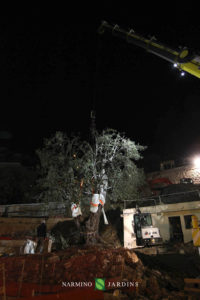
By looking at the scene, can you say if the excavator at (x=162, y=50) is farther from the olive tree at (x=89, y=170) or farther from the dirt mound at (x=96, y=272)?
the dirt mound at (x=96, y=272)

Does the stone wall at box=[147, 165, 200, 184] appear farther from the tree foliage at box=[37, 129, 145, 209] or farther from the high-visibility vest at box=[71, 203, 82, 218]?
the high-visibility vest at box=[71, 203, 82, 218]

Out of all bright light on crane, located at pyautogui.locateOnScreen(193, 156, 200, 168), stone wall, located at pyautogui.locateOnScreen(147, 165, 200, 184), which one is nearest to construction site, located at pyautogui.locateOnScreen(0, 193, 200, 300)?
stone wall, located at pyautogui.locateOnScreen(147, 165, 200, 184)

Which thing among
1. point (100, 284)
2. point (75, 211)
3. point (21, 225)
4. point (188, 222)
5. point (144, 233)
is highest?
point (75, 211)

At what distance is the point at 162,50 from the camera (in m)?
9.91

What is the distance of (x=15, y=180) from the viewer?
25.1 m

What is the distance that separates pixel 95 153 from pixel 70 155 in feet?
5.73

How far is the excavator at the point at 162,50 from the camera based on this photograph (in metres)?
8.28

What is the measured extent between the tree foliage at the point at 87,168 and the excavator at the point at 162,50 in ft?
18.2

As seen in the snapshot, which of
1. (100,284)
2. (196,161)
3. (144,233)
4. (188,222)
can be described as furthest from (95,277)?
(196,161)

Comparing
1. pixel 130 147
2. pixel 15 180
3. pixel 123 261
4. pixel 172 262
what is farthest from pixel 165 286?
pixel 15 180

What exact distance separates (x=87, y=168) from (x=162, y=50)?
8.31 metres

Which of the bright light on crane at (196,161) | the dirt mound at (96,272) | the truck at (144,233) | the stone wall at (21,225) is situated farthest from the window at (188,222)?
the bright light on crane at (196,161)

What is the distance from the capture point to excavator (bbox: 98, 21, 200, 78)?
8.28 m

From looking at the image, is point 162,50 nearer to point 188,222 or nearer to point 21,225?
point 188,222
